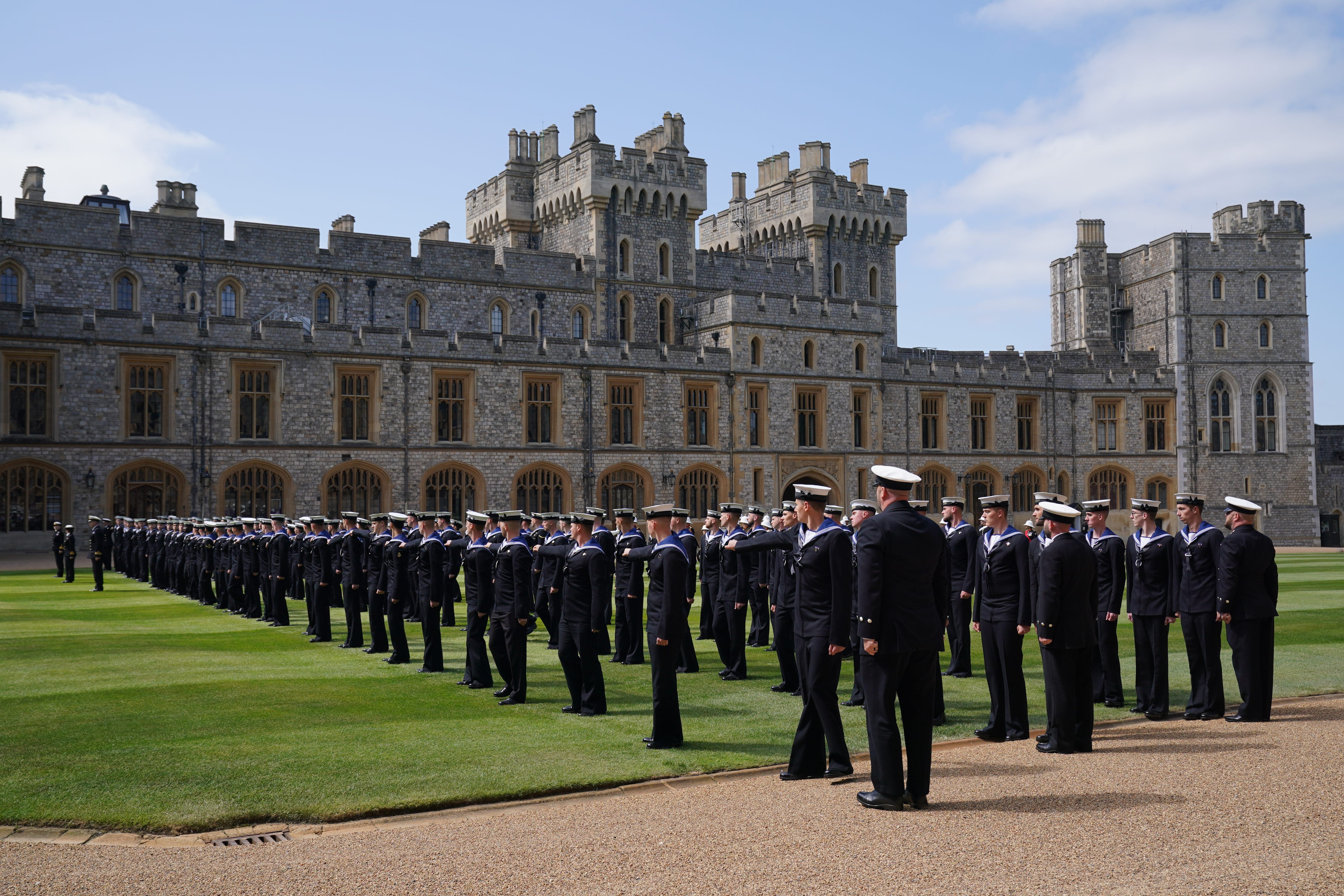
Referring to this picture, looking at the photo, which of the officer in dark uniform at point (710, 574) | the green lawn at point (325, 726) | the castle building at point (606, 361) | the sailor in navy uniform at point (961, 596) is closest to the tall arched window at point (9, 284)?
the castle building at point (606, 361)

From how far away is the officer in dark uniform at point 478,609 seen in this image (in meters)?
10.6

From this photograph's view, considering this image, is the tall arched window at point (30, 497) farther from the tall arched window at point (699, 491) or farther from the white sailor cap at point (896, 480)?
the white sailor cap at point (896, 480)

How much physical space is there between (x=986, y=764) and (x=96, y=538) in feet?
63.5

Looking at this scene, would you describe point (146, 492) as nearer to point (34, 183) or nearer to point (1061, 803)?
point (34, 183)

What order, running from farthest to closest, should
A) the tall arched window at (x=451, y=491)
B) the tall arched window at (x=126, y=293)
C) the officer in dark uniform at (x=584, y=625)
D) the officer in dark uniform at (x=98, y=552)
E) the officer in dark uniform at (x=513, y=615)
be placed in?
the tall arched window at (x=451, y=491), the tall arched window at (x=126, y=293), the officer in dark uniform at (x=98, y=552), the officer in dark uniform at (x=513, y=615), the officer in dark uniform at (x=584, y=625)

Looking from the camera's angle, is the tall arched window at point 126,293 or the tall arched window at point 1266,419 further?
the tall arched window at point 1266,419

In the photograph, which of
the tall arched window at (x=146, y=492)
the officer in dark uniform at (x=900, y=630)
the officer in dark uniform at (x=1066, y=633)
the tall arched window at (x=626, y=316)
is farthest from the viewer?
the tall arched window at (x=626, y=316)

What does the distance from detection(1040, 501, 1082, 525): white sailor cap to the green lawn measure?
1.81m

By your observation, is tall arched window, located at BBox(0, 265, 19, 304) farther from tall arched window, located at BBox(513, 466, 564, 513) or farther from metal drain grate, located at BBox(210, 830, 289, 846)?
metal drain grate, located at BBox(210, 830, 289, 846)

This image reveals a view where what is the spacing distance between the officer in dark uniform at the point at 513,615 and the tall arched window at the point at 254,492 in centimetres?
2137

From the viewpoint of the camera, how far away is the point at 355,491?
31141mm

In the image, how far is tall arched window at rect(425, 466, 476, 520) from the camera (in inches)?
1256

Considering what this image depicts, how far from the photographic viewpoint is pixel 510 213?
40.9m

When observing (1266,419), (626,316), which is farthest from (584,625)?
(1266,419)
